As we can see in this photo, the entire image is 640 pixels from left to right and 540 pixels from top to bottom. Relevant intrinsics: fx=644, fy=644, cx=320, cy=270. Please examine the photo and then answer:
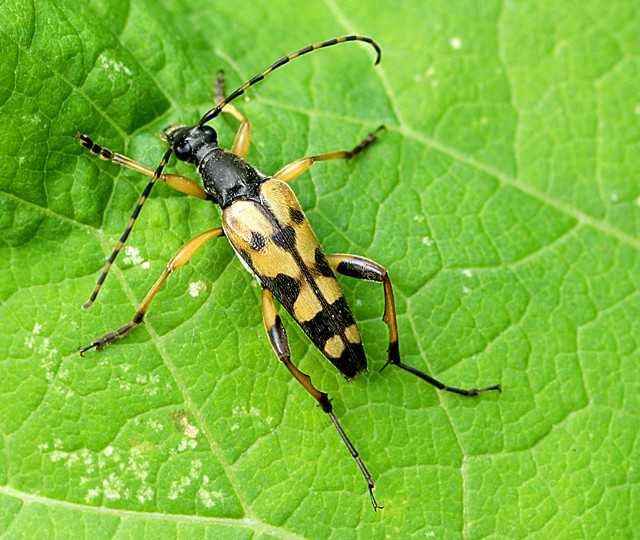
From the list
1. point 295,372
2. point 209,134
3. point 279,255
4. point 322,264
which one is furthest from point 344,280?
point 209,134

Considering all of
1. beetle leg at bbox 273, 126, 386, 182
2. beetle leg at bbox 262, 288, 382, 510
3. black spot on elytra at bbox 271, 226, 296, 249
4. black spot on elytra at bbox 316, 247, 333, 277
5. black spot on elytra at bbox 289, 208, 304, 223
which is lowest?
beetle leg at bbox 262, 288, 382, 510

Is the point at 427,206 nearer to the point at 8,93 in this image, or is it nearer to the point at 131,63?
the point at 131,63

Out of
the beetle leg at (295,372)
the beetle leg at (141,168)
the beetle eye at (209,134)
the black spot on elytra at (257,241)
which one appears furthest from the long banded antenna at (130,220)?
the beetle leg at (295,372)

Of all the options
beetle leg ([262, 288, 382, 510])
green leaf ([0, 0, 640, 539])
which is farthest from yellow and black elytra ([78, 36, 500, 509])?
green leaf ([0, 0, 640, 539])

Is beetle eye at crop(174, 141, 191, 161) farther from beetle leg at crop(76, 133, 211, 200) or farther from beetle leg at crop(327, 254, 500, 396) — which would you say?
beetle leg at crop(327, 254, 500, 396)

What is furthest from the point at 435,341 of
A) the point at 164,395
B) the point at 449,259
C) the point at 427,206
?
the point at 164,395

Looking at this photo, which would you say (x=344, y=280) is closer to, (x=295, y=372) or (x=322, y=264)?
(x=322, y=264)

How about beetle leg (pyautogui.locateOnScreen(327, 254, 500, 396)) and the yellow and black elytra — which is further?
beetle leg (pyautogui.locateOnScreen(327, 254, 500, 396))
